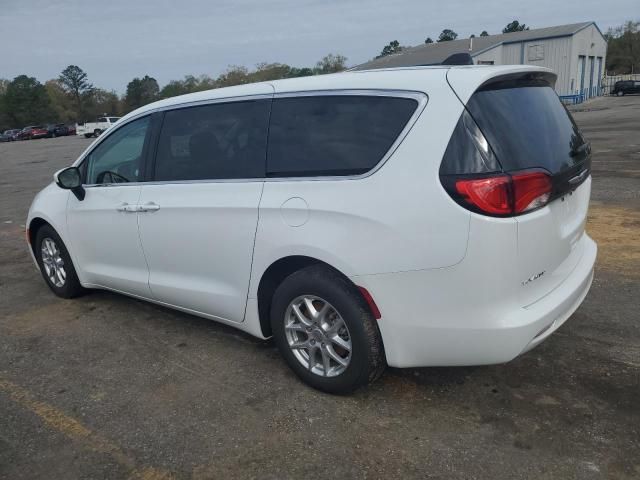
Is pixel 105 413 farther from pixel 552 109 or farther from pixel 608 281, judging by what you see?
pixel 608 281

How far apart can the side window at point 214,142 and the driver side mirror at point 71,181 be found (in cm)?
100

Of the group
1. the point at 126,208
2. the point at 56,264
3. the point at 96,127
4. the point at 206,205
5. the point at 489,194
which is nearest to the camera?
the point at 489,194

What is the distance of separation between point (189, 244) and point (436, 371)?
184cm

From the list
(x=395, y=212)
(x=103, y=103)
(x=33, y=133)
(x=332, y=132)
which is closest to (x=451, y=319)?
(x=395, y=212)

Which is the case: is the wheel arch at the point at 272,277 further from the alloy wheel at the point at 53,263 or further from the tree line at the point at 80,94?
the tree line at the point at 80,94

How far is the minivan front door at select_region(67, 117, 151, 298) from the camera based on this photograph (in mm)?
4219

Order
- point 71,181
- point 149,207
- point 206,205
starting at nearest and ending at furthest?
point 206,205 < point 149,207 < point 71,181

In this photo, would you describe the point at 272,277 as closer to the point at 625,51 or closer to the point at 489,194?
the point at 489,194

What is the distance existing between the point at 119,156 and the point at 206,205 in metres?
1.30

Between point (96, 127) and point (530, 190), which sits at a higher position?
point (530, 190)

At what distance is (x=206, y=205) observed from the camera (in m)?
3.60

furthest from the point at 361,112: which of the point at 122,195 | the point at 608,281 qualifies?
the point at 608,281

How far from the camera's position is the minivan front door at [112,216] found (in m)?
4.22

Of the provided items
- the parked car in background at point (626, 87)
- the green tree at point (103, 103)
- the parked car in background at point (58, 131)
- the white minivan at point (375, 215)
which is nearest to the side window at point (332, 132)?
the white minivan at point (375, 215)
